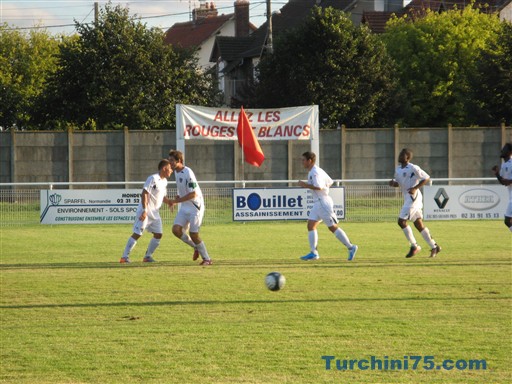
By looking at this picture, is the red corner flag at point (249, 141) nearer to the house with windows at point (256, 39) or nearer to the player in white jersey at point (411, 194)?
the player in white jersey at point (411, 194)

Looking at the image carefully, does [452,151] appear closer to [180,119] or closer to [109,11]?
[180,119]

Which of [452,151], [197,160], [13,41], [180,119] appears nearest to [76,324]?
[180,119]

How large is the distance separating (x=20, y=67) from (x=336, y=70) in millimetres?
28835

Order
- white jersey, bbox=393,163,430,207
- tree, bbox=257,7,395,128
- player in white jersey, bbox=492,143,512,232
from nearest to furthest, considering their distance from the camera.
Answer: player in white jersey, bbox=492,143,512,232
white jersey, bbox=393,163,430,207
tree, bbox=257,7,395,128

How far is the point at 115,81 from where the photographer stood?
138ft

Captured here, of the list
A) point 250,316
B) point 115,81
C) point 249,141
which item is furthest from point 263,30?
point 250,316

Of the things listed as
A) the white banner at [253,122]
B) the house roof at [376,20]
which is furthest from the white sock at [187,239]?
the house roof at [376,20]

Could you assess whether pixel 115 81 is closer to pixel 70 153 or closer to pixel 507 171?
pixel 70 153

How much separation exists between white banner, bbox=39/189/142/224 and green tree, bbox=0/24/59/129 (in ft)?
98.7

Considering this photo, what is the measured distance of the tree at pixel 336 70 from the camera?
44.7 meters

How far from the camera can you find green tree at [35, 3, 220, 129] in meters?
41.8

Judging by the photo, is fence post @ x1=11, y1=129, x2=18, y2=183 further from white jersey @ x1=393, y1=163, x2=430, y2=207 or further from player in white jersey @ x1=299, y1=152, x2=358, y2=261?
white jersey @ x1=393, y1=163, x2=430, y2=207

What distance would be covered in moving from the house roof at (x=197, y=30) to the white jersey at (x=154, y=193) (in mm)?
68152

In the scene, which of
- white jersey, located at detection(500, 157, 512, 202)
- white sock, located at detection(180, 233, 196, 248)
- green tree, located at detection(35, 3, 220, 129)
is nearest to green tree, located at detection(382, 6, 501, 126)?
green tree, located at detection(35, 3, 220, 129)
